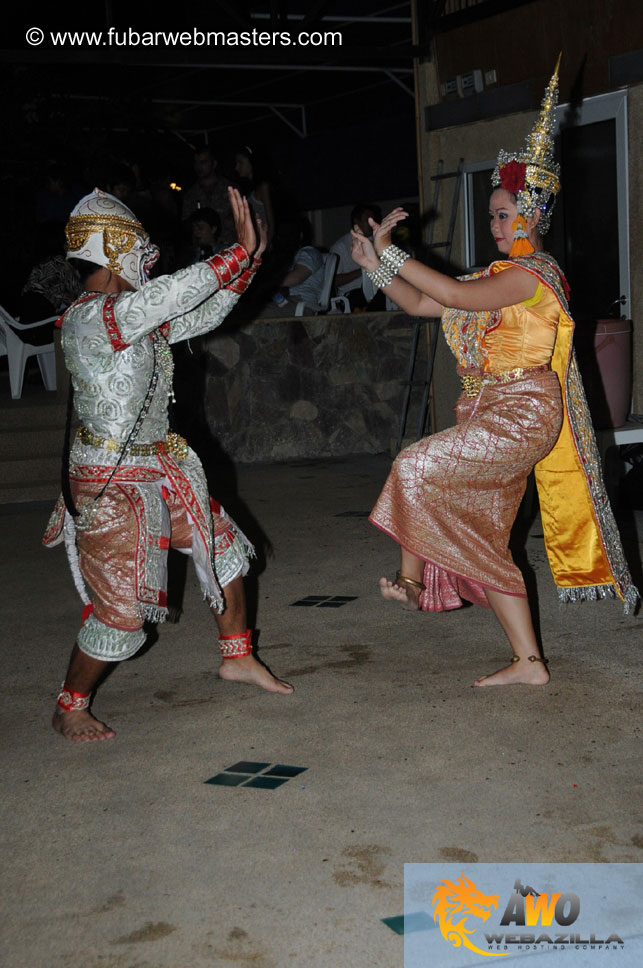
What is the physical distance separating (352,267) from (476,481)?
24.0 ft

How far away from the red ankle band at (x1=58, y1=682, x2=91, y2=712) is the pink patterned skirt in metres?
1.10

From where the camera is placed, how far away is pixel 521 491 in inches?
150

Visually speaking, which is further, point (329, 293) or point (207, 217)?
point (329, 293)

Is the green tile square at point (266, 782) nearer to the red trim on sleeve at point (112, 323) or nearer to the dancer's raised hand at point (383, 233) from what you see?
the red trim on sleeve at point (112, 323)

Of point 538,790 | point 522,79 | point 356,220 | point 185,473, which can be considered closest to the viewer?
point 538,790

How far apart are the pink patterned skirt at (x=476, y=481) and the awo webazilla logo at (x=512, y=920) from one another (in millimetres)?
1351

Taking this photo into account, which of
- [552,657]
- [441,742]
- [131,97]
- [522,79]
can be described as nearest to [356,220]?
[522,79]

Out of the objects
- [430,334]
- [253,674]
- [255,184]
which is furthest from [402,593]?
[255,184]

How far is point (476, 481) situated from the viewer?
3.71 m

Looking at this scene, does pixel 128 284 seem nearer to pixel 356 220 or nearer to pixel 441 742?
pixel 441 742

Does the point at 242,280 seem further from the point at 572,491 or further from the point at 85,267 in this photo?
the point at 572,491

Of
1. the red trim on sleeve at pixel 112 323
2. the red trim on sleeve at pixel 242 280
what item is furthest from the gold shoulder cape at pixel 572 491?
the red trim on sleeve at pixel 112 323

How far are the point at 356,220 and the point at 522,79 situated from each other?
219 cm

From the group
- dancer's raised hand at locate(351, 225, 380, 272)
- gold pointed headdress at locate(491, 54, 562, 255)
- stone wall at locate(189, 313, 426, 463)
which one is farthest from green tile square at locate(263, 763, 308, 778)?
stone wall at locate(189, 313, 426, 463)
